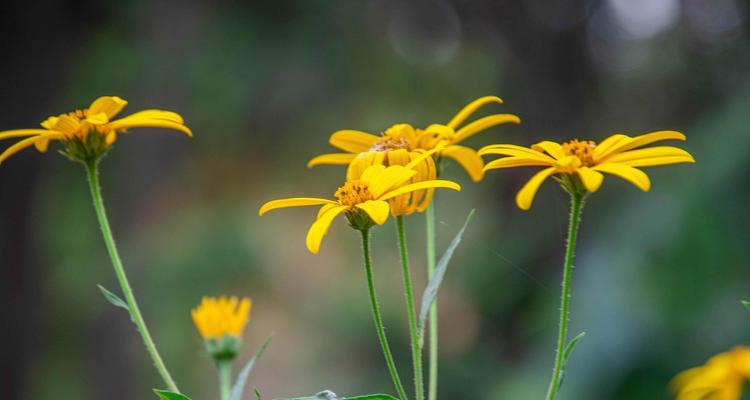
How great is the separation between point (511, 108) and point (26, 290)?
248 centimetres

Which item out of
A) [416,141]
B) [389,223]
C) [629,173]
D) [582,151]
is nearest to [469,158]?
[416,141]

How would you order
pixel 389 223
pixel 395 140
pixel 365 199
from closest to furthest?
pixel 365 199 < pixel 395 140 < pixel 389 223

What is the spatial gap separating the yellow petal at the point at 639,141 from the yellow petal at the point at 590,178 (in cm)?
4

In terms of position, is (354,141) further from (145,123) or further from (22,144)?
(22,144)

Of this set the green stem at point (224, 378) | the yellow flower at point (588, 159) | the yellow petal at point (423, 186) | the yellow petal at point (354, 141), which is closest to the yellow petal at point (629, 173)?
the yellow flower at point (588, 159)

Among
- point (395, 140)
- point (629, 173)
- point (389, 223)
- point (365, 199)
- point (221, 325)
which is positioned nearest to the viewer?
point (629, 173)

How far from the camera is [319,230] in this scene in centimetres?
62

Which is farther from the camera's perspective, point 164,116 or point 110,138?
point 110,138

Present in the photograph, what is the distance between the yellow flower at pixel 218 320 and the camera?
102cm

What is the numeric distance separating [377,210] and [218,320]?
51 centimetres

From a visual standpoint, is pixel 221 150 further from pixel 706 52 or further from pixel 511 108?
pixel 706 52

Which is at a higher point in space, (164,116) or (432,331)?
(164,116)

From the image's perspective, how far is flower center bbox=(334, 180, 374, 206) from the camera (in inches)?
26.7

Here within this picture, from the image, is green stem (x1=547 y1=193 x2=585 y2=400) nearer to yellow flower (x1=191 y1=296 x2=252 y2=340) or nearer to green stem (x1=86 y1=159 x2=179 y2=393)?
green stem (x1=86 y1=159 x2=179 y2=393)
